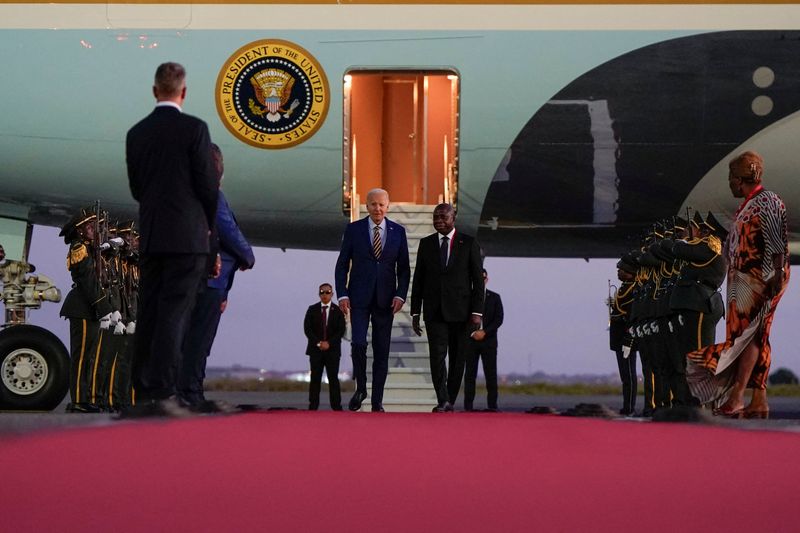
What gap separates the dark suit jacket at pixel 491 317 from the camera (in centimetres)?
1389

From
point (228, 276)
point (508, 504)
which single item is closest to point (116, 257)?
point (228, 276)

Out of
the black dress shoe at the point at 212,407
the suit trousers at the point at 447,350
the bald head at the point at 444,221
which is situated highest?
the bald head at the point at 444,221

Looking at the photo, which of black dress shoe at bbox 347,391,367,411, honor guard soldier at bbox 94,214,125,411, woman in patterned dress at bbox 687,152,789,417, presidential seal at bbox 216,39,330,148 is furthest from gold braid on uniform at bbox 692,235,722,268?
honor guard soldier at bbox 94,214,125,411

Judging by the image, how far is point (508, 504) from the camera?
3516 millimetres

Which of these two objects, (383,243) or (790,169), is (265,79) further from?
(790,169)

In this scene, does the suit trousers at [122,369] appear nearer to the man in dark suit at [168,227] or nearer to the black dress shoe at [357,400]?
the black dress shoe at [357,400]

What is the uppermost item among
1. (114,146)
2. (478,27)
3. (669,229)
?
(478,27)

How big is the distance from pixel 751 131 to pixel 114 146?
600 centimetres

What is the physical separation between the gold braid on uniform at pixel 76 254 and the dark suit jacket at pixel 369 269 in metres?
2.34

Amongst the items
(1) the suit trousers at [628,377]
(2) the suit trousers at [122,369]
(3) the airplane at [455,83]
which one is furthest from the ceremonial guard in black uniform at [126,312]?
(1) the suit trousers at [628,377]

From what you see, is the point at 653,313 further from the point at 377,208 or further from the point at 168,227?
the point at 168,227

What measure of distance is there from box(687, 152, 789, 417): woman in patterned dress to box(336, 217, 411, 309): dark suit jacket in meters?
2.48

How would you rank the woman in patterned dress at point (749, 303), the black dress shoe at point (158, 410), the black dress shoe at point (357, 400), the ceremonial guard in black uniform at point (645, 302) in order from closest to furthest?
1. the black dress shoe at point (158, 410)
2. the woman in patterned dress at point (749, 303)
3. the black dress shoe at point (357, 400)
4. the ceremonial guard in black uniform at point (645, 302)

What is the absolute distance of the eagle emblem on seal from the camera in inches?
445
